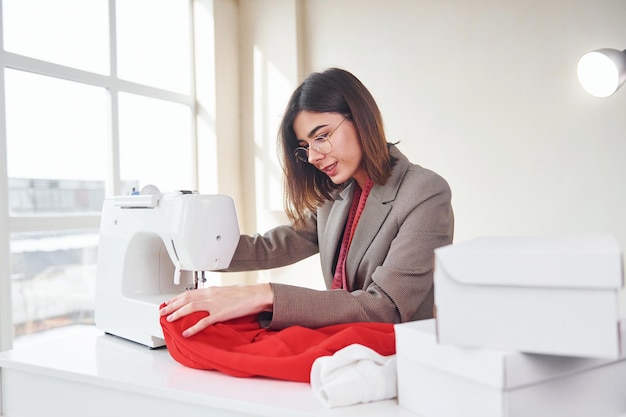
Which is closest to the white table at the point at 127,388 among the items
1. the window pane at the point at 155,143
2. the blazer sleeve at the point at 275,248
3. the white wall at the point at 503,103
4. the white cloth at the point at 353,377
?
the white cloth at the point at 353,377

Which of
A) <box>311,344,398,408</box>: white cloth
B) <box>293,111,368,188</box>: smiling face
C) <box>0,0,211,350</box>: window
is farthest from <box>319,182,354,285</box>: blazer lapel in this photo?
<box>0,0,211,350</box>: window

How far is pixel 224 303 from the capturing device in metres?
1.19

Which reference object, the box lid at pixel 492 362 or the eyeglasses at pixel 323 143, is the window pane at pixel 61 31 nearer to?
the eyeglasses at pixel 323 143

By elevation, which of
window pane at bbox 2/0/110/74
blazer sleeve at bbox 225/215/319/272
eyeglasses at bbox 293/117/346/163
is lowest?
blazer sleeve at bbox 225/215/319/272

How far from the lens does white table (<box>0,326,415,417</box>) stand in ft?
3.01

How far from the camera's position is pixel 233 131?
404 centimetres

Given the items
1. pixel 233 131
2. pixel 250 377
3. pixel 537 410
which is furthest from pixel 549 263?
pixel 233 131

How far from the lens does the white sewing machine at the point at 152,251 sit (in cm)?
133

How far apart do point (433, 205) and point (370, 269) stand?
246mm

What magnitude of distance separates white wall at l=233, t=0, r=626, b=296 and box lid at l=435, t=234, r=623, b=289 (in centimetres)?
236

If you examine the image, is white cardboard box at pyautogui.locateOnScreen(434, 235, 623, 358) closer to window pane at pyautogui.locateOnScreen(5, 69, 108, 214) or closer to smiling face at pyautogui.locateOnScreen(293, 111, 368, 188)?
smiling face at pyautogui.locateOnScreen(293, 111, 368, 188)

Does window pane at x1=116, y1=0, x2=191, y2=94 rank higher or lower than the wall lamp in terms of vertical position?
higher

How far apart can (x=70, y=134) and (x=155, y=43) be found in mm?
1001

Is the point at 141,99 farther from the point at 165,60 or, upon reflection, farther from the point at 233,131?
the point at 233,131
